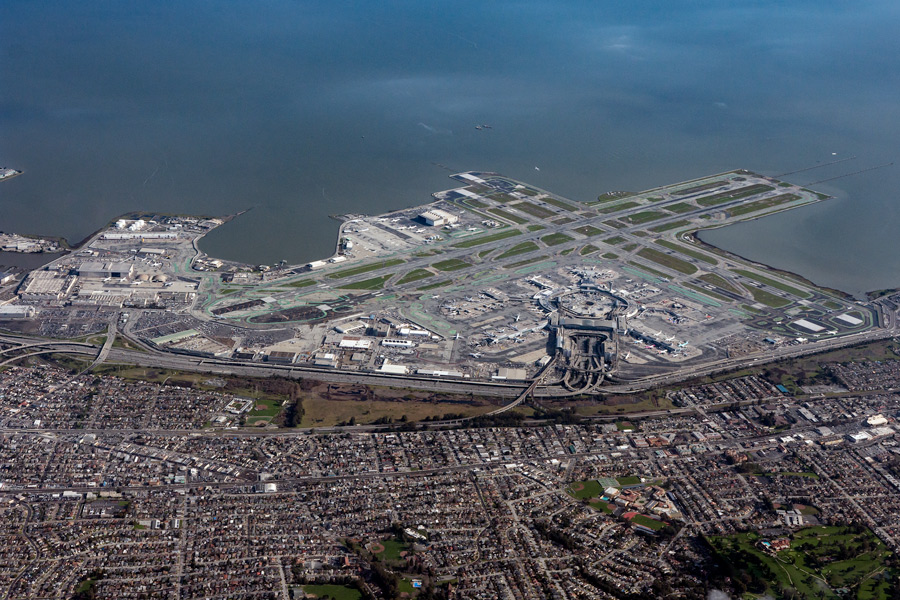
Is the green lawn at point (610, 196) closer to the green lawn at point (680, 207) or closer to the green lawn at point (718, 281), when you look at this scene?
the green lawn at point (680, 207)

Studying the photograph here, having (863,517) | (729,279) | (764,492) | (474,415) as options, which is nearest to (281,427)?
(474,415)

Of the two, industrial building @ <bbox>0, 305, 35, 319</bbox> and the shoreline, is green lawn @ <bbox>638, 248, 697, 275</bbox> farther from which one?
industrial building @ <bbox>0, 305, 35, 319</bbox>

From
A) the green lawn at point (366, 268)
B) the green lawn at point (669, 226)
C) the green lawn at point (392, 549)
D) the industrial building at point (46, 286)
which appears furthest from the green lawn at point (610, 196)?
the green lawn at point (392, 549)

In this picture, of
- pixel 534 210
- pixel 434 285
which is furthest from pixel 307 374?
pixel 534 210

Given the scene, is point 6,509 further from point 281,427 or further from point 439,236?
point 439,236

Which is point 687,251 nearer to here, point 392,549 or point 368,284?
point 368,284

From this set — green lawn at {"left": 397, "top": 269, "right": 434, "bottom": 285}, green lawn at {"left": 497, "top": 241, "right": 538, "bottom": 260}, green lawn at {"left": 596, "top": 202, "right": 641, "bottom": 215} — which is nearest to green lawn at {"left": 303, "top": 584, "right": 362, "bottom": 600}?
green lawn at {"left": 397, "top": 269, "right": 434, "bottom": 285}

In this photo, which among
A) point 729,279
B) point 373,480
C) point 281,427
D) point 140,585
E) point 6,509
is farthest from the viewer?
point 729,279
